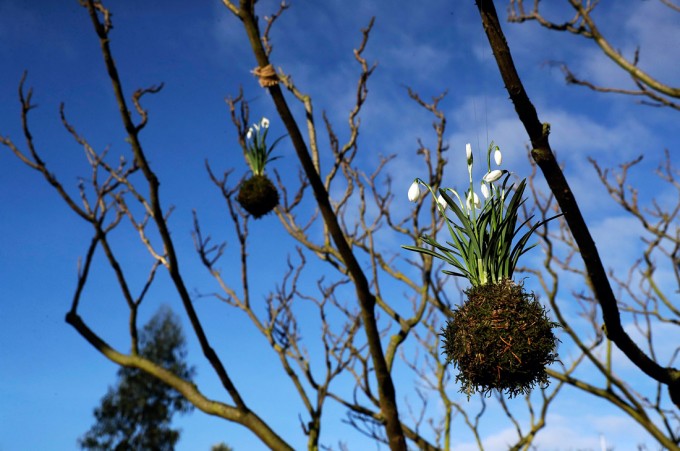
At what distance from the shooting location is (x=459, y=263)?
5.83ft

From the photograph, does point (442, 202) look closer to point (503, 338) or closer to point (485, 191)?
point (485, 191)

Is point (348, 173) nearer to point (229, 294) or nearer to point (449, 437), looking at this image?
point (229, 294)

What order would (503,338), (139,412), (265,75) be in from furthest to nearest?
(139,412) < (265,75) < (503,338)

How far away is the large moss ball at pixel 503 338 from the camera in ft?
5.42

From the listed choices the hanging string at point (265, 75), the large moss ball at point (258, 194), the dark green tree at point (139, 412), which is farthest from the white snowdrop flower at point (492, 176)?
the dark green tree at point (139, 412)

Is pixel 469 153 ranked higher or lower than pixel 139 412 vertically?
lower

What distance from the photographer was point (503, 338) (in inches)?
65.0

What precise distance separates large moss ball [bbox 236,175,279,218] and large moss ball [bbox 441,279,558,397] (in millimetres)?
2029

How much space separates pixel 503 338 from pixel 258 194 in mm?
2172

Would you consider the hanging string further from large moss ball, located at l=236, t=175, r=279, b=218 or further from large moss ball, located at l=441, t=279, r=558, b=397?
large moss ball, located at l=441, t=279, r=558, b=397

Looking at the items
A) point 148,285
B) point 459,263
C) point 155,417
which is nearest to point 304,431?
point 148,285

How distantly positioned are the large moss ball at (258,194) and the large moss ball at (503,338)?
2.03m

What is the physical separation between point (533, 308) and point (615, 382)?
3427 millimetres

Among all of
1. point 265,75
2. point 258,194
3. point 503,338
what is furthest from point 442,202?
point 258,194
